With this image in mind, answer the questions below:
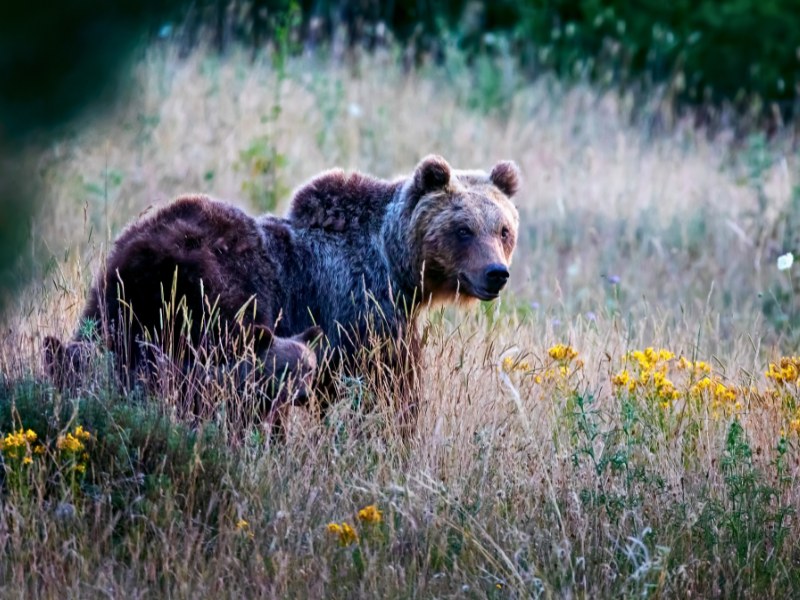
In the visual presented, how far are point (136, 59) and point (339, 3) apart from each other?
553 inches

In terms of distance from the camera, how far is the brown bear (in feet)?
17.9

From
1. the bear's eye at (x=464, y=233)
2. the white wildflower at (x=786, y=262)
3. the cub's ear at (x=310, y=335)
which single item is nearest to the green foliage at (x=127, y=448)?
the cub's ear at (x=310, y=335)

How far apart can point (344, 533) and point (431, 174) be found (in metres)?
2.25

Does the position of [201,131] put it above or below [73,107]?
below

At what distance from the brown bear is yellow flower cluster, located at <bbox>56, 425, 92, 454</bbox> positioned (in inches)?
26.0

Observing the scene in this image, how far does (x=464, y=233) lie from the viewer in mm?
6168

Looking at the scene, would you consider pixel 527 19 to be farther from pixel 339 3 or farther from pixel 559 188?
pixel 559 188

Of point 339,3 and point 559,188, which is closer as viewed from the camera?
point 559,188

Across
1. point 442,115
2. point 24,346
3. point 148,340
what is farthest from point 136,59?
point 442,115

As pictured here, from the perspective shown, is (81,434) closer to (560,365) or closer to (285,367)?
(285,367)

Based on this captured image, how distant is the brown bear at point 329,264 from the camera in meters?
5.46

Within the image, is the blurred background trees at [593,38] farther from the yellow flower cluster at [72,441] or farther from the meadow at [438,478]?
the yellow flower cluster at [72,441]

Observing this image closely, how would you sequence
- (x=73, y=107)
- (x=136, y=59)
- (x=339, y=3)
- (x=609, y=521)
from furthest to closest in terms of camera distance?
(x=339, y=3) < (x=609, y=521) < (x=136, y=59) < (x=73, y=107)

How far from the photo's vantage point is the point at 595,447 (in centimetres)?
569
